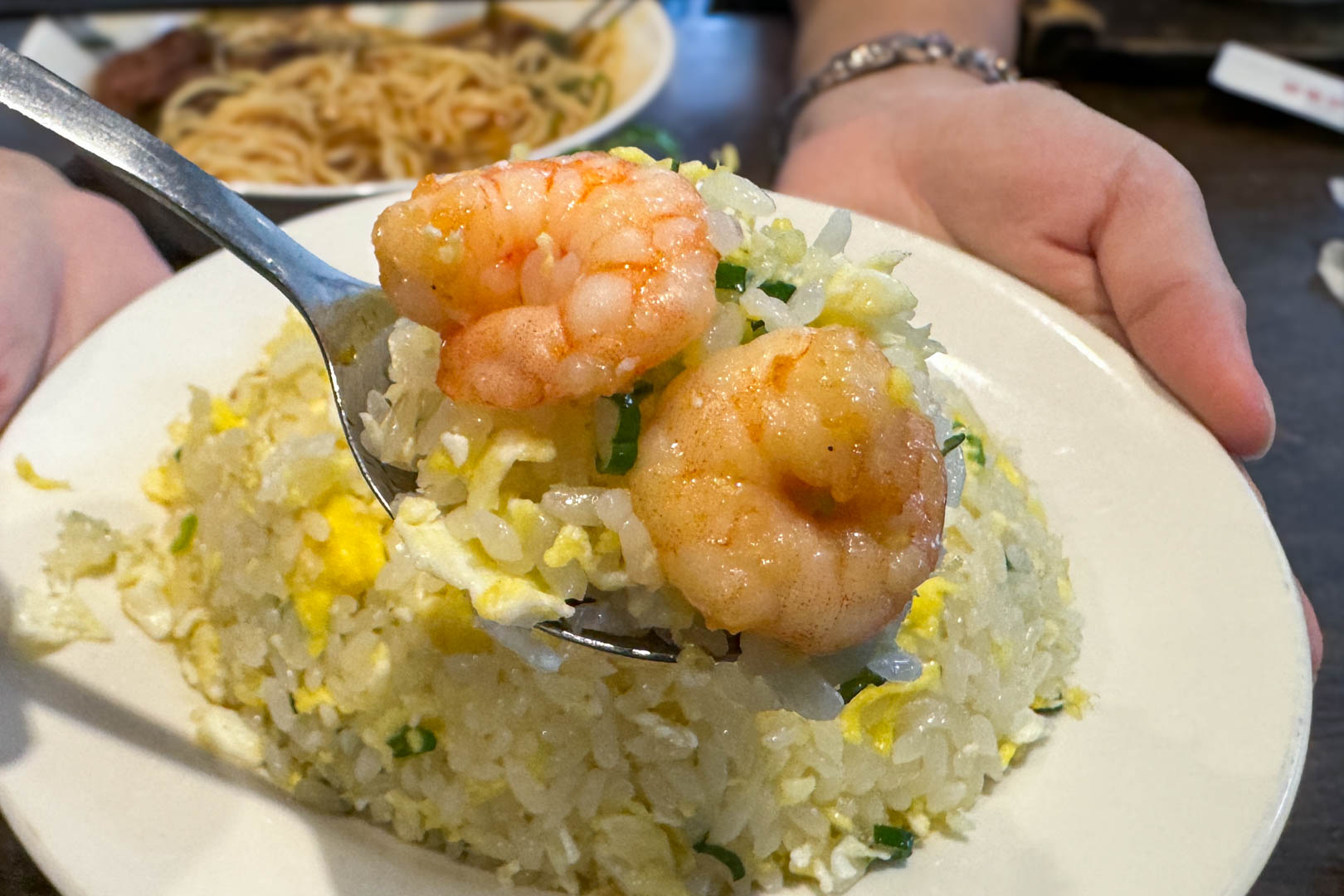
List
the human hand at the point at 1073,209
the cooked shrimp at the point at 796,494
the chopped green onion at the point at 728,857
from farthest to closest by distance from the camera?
the human hand at the point at 1073,209 → the chopped green onion at the point at 728,857 → the cooked shrimp at the point at 796,494

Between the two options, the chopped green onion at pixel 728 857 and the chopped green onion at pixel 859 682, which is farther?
the chopped green onion at pixel 728 857

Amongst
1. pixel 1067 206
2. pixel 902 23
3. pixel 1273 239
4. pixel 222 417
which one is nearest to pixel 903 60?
pixel 902 23

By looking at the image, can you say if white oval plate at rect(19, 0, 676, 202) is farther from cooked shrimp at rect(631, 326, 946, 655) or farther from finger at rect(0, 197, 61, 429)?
cooked shrimp at rect(631, 326, 946, 655)

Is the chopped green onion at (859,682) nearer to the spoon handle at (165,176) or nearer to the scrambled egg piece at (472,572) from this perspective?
the scrambled egg piece at (472,572)

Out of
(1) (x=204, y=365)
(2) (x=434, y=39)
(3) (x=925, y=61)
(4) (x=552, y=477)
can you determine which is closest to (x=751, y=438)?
(4) (x=552, y=477)

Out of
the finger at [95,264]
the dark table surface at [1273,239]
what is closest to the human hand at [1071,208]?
the dark table surface at [1273,239]

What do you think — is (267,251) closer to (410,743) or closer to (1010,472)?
(410,743)

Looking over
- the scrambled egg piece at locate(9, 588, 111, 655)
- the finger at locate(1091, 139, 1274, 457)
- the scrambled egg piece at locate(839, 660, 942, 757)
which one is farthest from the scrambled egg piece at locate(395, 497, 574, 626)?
the finger at locate(1091, 139, 1274, 457)
